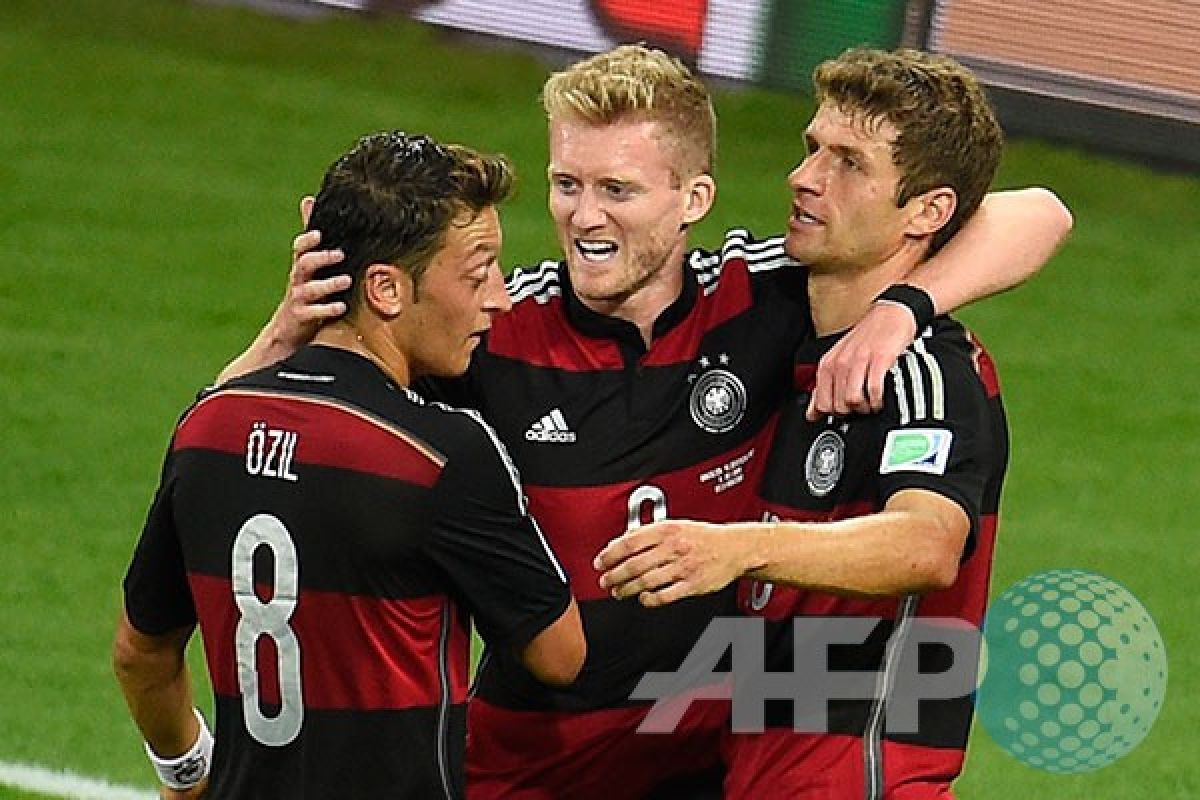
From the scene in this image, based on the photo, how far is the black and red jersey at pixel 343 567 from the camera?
4059mm

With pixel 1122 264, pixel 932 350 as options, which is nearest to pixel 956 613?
pixel 932 350

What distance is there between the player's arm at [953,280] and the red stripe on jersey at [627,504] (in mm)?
265

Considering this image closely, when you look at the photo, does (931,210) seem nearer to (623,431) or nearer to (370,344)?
(623,431)

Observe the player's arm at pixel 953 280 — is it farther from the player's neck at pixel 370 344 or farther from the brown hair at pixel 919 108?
the player's neck at pixel 370 344

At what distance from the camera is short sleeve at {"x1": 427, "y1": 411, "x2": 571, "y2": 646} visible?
408 centimetres

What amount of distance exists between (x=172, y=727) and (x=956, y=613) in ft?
4.92

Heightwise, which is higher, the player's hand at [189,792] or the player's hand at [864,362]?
the player's hand at [864,362]

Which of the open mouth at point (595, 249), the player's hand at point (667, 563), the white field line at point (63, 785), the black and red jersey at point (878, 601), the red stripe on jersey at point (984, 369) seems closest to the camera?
the player's hand at point (667, 563)

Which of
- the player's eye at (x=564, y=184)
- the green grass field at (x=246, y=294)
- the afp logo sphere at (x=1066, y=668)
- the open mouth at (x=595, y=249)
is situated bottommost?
the green grass field at (x=246, y=294)

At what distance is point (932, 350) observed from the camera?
4.52m

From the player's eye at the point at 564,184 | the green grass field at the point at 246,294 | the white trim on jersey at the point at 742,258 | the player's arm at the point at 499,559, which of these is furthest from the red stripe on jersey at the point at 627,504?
the green grass field at the point at 246,294

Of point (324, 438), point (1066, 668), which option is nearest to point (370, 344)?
point (324, 438)

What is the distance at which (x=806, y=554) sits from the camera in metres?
4.00

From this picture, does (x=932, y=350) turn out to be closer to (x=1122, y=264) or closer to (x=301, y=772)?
(x=301, y=772)
